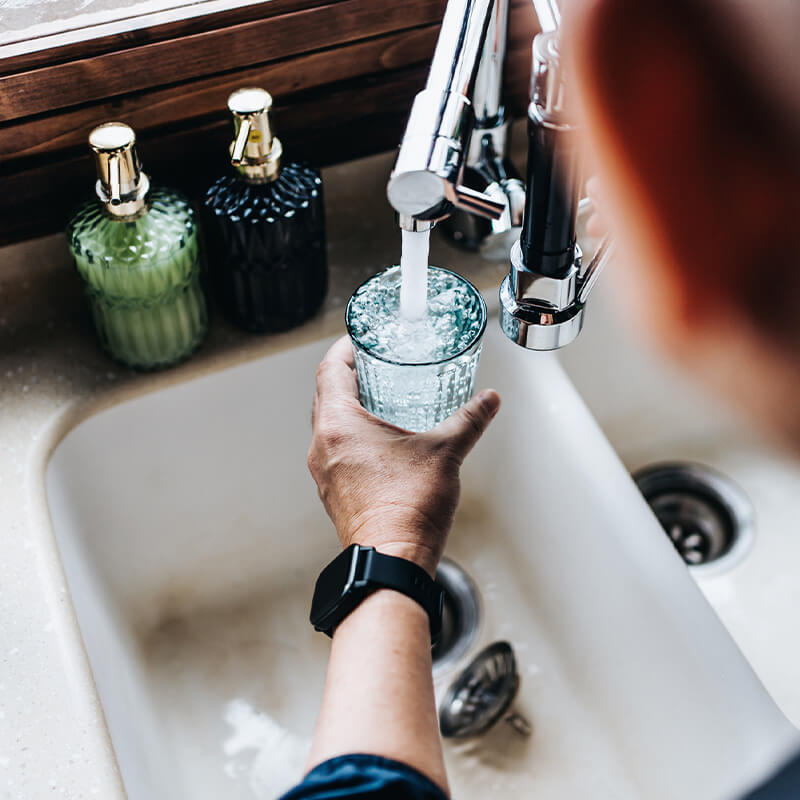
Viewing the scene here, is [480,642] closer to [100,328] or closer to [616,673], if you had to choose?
[616,673]

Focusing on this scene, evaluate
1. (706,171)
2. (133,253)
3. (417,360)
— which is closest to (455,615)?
(417,360)

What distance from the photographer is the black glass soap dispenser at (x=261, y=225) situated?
0.69m

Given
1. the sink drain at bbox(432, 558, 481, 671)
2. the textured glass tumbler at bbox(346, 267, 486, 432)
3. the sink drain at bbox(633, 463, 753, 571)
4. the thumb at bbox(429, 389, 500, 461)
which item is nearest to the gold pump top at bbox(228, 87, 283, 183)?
the textured glass tumbler at bbox(346, 267, 486, 432)

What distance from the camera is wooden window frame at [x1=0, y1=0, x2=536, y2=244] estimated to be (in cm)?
72

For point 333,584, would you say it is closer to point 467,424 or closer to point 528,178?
point 467,424

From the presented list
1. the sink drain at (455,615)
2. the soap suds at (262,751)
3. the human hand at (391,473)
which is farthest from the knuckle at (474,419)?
the soap suds at (262,751)

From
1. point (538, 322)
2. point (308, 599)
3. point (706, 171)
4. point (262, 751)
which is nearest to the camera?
point (706, 171)

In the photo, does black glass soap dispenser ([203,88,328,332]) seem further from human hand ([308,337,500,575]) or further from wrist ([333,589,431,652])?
wrist ([333,589,431,652])

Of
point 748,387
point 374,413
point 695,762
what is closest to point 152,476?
point 374,413

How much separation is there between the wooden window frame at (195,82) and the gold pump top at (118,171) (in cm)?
9

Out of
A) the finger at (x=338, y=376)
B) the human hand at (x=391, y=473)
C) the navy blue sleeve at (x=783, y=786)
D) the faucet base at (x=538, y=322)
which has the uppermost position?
the faucet base at (x=538, y=322)

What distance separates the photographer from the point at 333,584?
0.58 m

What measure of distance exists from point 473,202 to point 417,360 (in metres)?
0.21

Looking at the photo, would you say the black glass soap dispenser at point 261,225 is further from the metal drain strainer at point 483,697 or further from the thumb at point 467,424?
the metal drain strainer at point 483,697
